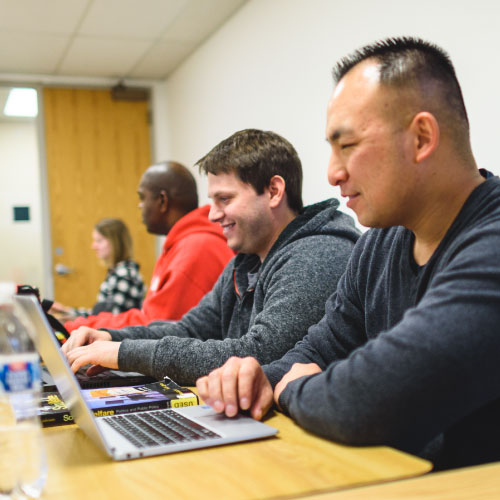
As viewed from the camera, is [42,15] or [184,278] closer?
[184,278]

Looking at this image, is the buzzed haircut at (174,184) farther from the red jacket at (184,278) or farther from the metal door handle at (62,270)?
the metal door handle at (62,270)

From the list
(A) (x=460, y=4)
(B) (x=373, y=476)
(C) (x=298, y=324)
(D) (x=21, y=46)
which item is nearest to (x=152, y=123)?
(D) (x=21, y=46)

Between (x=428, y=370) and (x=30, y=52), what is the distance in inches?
163

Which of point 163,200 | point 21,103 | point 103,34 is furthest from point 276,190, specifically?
point 21,103

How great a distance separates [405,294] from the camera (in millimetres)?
1107

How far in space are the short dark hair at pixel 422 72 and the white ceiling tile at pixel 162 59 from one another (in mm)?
3389

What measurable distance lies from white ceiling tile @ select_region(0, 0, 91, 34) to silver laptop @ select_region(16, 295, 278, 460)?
296cm

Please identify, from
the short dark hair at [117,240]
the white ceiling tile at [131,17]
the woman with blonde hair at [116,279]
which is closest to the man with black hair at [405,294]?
the woman with blonde hair at [116,279]

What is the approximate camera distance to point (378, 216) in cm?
111

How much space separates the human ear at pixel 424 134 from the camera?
3.41 feet

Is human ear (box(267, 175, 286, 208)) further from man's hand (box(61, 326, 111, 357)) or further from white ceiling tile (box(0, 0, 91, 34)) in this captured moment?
white ceiling tile (box(0, 0, 91, 34))

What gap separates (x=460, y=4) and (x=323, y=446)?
1801 millimetres

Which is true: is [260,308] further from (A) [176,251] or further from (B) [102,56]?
(B) [102,56]

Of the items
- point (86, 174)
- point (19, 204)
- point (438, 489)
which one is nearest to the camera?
point (438, 489)
